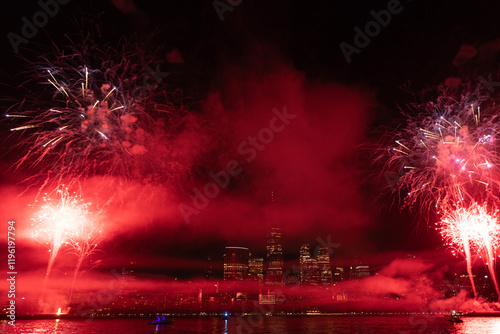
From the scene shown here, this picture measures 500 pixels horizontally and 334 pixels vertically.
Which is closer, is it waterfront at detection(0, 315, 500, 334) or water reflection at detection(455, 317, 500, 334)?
water reflection at detection(455, 317, 500, 334)

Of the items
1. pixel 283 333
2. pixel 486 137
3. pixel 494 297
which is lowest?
pixel 283 333

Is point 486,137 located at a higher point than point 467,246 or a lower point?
higher

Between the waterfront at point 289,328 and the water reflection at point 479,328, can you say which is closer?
the water reflection at point 479,328

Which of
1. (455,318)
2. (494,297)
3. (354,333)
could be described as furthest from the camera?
(494,297)

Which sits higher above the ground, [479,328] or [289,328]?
[479,328]

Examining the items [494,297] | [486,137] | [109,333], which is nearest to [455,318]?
[494,297]

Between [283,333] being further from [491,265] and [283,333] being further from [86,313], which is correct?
[86,313]

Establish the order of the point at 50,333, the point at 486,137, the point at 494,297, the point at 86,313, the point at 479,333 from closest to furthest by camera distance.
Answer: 1. the point at 486,137
2. the point at 479,333
3. the point at 50,333
4. the point at 494,297
5. the point at 86,313

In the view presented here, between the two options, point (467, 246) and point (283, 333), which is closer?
point (467, 246)

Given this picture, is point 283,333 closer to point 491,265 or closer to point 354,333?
→ point 354,333

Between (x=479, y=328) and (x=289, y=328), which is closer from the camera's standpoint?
(x=479, y=328)
